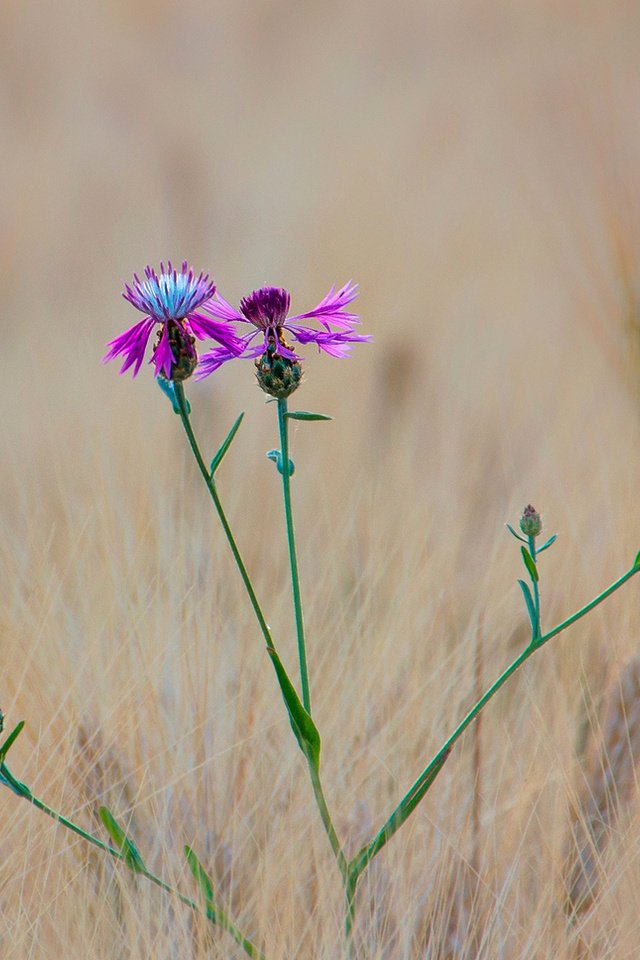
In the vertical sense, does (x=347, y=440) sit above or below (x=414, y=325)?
below

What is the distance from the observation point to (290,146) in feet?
7.72

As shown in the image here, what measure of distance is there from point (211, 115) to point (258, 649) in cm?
173

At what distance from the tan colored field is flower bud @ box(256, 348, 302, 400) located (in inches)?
12.0

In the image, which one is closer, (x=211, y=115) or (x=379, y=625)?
(x=379, y=625)

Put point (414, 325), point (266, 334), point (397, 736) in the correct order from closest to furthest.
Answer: point (266, 334)
point (397, 736)
point (414, 325)

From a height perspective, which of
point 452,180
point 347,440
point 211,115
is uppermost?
point 211,115

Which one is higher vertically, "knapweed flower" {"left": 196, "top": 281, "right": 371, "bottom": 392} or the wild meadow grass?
"knapweed flower" {"left": 196, "top": 281, "right": 371, "bottom": 392}

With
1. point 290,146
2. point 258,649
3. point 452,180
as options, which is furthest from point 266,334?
point 290,146

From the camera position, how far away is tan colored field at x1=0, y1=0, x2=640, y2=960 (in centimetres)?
76

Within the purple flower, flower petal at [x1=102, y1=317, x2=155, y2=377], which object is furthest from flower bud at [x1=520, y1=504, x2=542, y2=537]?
flower petal at [x1=102, y1=317, x2=155, y2=377]

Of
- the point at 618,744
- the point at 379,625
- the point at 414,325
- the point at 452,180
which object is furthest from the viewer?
the point at 452,180

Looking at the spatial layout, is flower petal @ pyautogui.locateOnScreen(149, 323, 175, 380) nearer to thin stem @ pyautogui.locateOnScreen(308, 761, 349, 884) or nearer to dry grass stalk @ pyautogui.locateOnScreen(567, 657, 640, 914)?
thin stem @ pyautogui.locateOnScreen(308, 761, 349, 884)

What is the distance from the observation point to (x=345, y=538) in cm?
106

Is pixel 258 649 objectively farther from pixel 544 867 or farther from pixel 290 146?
pixel 290 146
